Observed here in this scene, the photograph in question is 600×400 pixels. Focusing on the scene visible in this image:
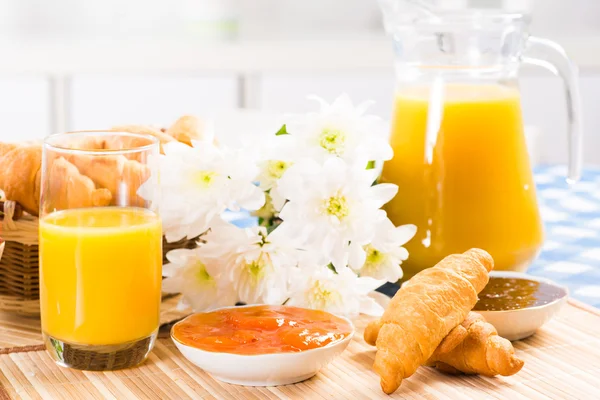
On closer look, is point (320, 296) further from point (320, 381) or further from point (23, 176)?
point (23, 176)

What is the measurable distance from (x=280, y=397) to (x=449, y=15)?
0.58 m

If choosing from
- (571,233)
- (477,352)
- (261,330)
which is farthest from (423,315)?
(571,233)

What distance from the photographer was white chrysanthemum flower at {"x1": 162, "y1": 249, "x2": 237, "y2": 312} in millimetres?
1058

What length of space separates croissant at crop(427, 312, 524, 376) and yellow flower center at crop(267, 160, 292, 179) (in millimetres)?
302

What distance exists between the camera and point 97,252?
0.90m

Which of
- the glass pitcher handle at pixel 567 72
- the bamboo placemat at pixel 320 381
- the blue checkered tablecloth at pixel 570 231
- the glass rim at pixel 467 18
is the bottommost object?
the bamboo placemat at pixel 320 381

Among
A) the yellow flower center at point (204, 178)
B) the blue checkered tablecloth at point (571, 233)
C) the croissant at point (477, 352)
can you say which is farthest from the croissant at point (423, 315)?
the blue checkered tablecloth at point (571, 233)

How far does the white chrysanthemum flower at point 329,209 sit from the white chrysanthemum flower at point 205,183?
2.4 inches

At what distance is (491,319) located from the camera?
995 millimetres

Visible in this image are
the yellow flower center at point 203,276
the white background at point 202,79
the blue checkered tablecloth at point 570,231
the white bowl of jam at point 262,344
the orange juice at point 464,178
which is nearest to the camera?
the white bowl of jam at point 262,344

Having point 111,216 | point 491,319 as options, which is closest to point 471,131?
point 491,319

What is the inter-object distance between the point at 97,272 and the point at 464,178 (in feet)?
1.75

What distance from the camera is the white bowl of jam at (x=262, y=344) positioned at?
2.84ft

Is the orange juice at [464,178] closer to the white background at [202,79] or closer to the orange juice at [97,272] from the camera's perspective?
the orange juice at [97,272]
